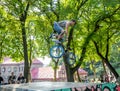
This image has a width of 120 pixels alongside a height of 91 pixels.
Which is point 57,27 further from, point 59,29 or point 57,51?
point 57,51

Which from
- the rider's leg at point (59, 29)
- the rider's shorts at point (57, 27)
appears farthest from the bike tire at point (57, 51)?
the rider's shorts at point (57, 27)

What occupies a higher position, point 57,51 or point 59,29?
point 59,29

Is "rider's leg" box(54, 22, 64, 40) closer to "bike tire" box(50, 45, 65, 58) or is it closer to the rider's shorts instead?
the rider's shorts

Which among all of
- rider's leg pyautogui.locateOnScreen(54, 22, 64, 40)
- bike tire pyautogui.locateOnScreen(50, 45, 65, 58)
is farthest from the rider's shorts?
bike tire pyautogui.locateOnScreen(50, 45, 65, 58)

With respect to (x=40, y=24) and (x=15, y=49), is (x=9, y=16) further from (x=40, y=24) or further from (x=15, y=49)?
(x=15, y=49)

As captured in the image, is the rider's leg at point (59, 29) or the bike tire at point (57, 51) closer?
the rider's leg at point (59, 29)

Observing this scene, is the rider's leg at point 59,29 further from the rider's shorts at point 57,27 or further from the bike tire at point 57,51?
the bike tire at point 57,51

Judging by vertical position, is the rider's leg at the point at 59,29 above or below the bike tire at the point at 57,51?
above

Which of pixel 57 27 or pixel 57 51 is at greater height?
pixel 57 27

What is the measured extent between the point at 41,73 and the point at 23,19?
56699 mm

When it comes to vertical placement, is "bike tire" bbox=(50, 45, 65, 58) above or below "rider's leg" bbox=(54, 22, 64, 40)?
below

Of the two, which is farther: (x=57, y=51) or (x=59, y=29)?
(x=57, y=51)

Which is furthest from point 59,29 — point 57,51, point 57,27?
point 57,51

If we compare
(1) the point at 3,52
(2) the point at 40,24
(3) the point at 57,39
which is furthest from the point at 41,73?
(3) the point at 57,39
